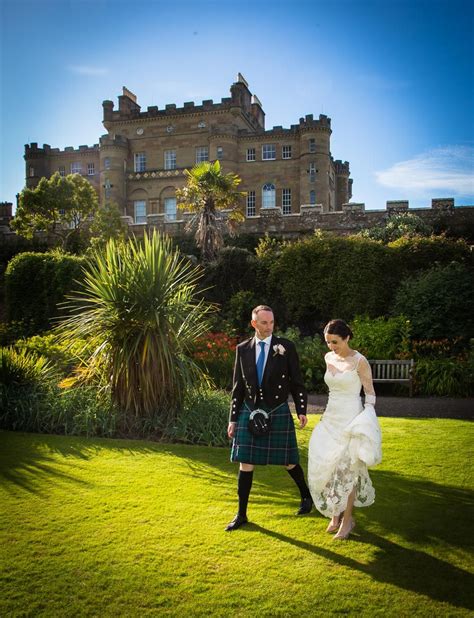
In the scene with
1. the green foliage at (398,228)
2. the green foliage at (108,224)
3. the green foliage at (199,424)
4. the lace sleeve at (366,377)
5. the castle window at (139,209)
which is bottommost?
the green foliage at (199,424)

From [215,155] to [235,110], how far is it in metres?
4.39

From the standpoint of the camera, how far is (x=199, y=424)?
8.09 meters

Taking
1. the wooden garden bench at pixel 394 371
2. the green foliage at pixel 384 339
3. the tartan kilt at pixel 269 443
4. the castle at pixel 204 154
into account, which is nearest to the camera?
the tartan kilt at pixel 269 443

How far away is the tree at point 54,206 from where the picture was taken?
2934 cm

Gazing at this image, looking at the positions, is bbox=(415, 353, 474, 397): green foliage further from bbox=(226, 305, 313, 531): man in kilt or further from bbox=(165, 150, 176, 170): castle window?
bbox=(165, 150, 176, 170): castle window

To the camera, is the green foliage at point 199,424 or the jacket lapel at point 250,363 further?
the green foliage at point 199,424

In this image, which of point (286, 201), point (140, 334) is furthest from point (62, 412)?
point (286, 201)

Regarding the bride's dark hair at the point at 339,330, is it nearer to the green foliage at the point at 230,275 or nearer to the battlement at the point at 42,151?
the green foliage at the point at 230,275

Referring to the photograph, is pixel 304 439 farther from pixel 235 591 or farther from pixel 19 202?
pixel 19 202

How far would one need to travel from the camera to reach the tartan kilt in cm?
493

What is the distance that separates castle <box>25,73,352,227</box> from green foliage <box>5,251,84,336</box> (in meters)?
19.6

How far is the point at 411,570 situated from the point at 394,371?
351 inches

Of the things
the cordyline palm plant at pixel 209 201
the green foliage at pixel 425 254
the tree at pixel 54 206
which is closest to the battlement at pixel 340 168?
the tree at pixel 54 206

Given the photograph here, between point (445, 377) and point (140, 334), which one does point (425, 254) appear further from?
point (140, 334)
